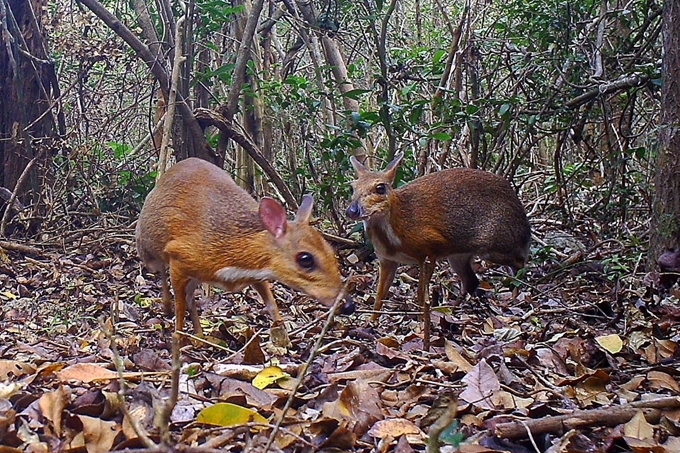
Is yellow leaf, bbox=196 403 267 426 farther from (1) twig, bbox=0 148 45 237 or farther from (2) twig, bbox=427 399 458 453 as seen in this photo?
(1) twig, bbox=0 148 45 237

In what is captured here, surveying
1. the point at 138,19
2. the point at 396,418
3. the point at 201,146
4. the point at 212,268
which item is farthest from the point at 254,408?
the point at 138,19

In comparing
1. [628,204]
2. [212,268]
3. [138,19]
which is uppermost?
[138,19]

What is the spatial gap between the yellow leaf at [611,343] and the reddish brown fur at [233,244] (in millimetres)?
1485

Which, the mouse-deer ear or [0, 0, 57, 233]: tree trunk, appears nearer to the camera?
the mouse-deer ear

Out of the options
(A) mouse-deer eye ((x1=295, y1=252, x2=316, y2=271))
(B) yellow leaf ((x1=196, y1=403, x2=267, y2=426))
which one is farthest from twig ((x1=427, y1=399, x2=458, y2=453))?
(A) mouse-deer eye ((x1=295, y1=252, x2=316, y2=271))

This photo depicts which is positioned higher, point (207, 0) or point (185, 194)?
point (207, 0)

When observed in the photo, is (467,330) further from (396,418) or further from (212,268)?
(396,418)

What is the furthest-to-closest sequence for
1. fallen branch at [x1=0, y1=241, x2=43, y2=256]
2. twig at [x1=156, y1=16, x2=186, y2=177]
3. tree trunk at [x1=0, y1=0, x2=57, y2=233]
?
1. tree trunk at [x1=0, y1=0, x2=57, y2=233]
2. fallen branch at [x1=0, y1=241, x2=43, y2=256]
3. twig at [x1=156, y1=16, x2=186, y2=177]

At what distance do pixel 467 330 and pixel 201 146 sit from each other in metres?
4.40

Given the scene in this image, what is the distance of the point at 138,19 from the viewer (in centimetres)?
887

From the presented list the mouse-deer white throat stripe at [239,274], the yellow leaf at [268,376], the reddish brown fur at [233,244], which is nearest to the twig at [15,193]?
the reddish brown fur at [233,244]

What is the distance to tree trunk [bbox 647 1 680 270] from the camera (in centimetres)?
521

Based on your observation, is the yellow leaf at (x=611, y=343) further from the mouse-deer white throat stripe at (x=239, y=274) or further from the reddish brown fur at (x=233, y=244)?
the mouse-deer white throat stripe at (x=239, y=274)

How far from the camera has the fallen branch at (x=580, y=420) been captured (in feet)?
8.57
